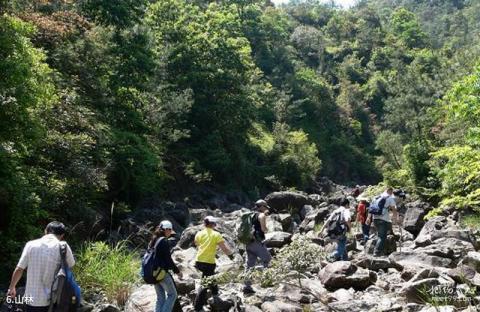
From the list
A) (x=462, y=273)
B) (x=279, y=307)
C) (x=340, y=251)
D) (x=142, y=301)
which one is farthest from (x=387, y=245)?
(x=142, y=301)

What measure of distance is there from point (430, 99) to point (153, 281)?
1276 inches

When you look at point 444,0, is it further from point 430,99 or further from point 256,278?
point 256,278

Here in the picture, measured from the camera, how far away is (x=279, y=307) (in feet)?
22.7

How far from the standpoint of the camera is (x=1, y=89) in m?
10.2

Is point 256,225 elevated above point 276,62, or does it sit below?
below

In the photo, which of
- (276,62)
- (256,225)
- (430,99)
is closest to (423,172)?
(430,99)

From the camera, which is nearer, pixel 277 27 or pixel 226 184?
pixel 226 184

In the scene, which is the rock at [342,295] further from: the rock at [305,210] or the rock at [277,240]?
the rock at [305,210]

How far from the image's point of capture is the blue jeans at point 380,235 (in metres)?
11.1

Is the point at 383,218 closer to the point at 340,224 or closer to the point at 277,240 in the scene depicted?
the point at 340,224

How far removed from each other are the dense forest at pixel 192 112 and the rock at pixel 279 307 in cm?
382

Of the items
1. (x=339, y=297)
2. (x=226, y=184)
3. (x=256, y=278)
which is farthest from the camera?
(x=226, y=184)

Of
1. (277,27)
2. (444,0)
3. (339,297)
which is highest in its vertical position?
(444,0)

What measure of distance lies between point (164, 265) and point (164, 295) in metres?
0.51
